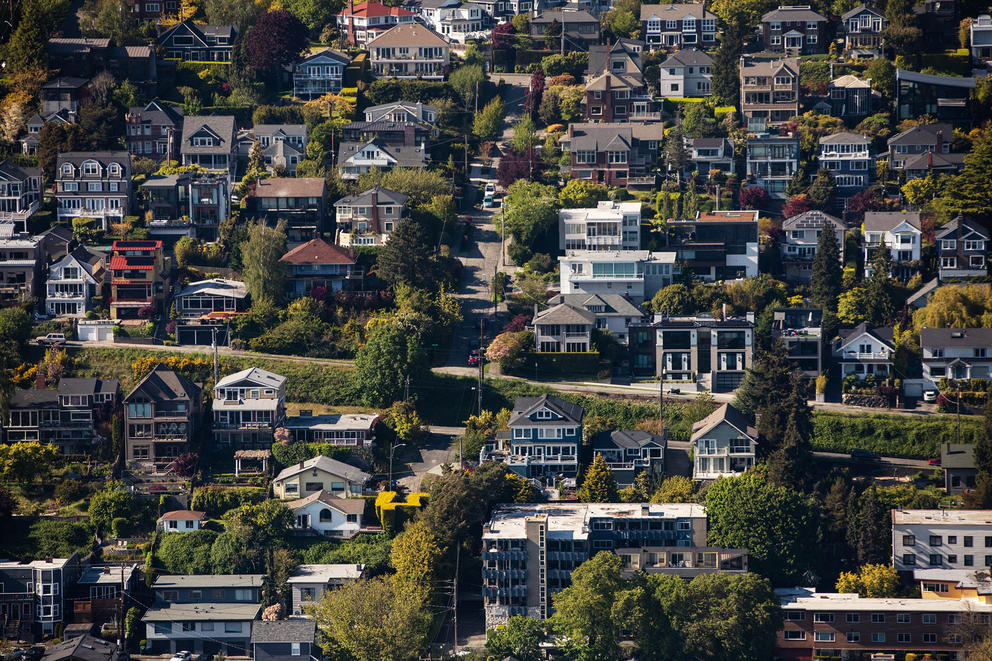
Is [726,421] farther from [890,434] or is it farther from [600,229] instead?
[600,229]

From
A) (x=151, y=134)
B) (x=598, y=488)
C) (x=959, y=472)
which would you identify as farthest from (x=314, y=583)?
(x=151, y=134)

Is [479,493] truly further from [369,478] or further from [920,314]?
[920,314]

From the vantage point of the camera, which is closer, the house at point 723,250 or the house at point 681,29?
the house at point 723,250

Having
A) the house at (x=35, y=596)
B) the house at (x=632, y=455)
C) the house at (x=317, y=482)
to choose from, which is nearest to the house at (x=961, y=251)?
the house at (x=632, y=455)

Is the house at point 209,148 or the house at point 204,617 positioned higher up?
the house at point 209,148

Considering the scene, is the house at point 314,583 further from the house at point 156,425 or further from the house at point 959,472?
the house at point 959,472

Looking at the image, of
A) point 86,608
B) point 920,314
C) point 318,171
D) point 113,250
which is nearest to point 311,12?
point 318,171

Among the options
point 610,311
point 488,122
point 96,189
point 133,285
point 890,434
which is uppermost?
point 488,122
